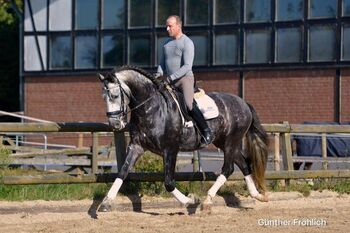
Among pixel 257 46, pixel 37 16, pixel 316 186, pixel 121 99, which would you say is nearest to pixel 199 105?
pixel 121 99

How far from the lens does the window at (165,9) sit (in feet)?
110

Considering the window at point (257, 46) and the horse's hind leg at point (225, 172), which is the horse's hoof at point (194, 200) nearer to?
the horse's hind leg at point (225, 172)

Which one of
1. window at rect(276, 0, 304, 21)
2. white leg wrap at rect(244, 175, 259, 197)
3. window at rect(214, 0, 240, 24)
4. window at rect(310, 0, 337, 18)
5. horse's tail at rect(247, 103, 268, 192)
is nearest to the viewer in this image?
white leg wrap at rect(244, 175, 259, 197)

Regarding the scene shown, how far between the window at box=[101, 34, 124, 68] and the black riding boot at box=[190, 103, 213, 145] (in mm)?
21348

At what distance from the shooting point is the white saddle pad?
13.1 m

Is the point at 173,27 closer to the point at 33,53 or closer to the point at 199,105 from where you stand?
the point at 199,105

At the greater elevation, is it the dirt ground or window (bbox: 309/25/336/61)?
window (bbox: 309/25/336/61)

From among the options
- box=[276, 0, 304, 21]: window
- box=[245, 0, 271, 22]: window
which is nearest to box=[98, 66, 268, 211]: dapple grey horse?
box=[276, 0, 304, 21]: window

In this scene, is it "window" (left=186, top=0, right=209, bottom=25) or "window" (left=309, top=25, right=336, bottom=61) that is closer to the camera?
"window" (left=309, top=25, right=336, bottom=61)

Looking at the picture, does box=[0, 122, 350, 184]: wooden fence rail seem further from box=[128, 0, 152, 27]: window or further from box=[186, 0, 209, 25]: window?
box=[128, 0, 152, 27]: window

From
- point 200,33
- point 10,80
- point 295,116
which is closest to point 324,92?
point 295,116

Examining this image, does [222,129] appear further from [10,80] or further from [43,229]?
[10,80]

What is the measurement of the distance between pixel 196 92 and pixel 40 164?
30.3 feet

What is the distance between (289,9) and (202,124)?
745 inches
